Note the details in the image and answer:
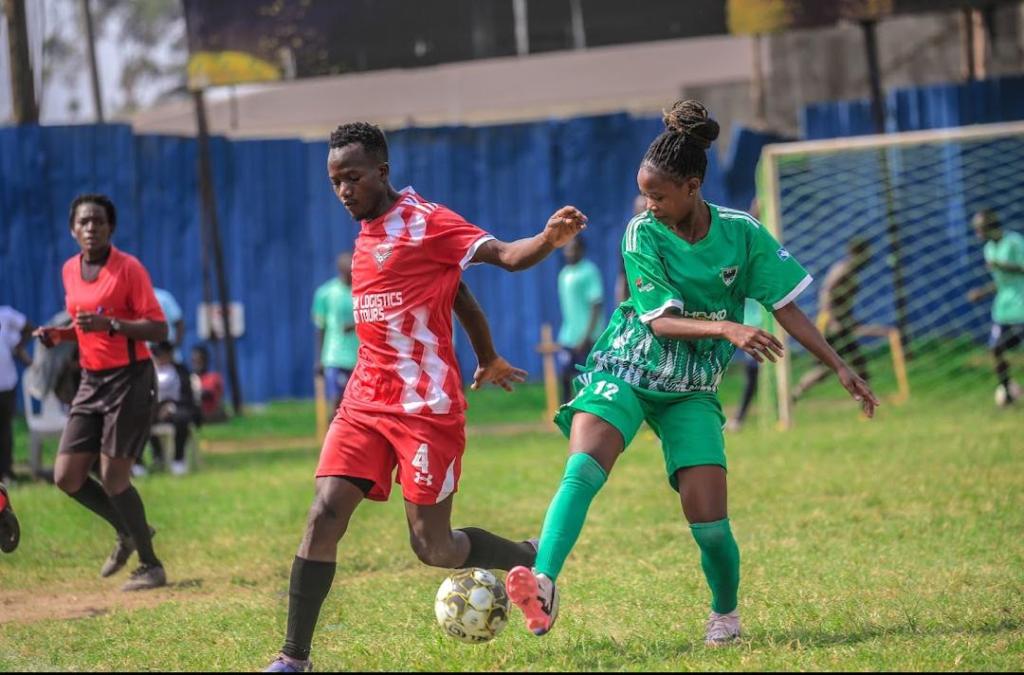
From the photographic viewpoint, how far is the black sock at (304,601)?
5473 millimetres

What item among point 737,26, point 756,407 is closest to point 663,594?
point 756,407

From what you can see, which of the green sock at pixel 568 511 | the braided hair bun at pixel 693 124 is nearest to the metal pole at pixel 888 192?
the braided hair bun at pixel 693 124

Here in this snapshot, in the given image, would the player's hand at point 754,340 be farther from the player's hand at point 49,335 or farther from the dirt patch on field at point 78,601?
the player's hand at point 49,335

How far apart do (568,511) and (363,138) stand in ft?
5.46

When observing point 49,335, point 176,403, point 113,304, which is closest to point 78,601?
point 49,335

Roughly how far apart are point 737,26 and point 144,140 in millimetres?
7531

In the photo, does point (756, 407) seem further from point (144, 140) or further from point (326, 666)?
point (326, 666)

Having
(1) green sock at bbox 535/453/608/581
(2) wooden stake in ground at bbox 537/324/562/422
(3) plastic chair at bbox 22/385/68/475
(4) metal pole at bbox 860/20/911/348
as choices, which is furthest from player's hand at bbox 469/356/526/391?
(4) metal pole at bbox 860/20/911/348

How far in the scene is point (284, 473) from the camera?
13320mm

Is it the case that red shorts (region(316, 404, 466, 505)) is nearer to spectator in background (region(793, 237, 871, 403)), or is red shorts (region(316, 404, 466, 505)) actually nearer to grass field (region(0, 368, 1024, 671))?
grass field (region(0, 368, 1024, 671))

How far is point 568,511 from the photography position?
561 cm

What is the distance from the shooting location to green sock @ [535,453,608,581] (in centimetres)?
552

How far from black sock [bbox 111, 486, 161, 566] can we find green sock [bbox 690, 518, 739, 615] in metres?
3.71

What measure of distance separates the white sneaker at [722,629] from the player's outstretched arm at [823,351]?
964 mm
